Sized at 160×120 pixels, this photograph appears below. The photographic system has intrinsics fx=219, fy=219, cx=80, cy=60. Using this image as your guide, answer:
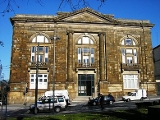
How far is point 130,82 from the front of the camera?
143 ft

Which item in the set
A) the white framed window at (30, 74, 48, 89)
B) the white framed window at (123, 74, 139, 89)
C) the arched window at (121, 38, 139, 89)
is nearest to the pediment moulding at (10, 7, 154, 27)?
the arched window at (121, 38, 139, 89)

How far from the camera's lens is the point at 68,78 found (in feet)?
136

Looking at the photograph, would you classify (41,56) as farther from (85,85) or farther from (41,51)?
(85,85)

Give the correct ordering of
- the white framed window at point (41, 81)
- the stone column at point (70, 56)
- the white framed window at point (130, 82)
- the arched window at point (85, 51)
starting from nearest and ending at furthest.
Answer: the white framed window at point (41, 81) → the stone column at point (70, 56) → the arched window at point (85, 51) → the white framed window at point (130, 82)

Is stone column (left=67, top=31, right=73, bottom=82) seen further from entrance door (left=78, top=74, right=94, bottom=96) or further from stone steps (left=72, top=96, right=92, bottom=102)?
stone steps (left=72, top=96, right=92, bottom=102)

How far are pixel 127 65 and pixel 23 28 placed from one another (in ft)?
71.3

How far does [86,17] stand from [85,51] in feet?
23.0

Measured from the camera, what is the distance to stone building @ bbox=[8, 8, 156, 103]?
4116 centimetres

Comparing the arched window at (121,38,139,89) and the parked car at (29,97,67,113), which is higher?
the arched window at (121,38,139,89)

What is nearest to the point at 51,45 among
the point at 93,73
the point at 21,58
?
the point at 21,58

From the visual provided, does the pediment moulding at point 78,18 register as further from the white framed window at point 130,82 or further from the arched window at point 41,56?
the white framed window at point 130,82

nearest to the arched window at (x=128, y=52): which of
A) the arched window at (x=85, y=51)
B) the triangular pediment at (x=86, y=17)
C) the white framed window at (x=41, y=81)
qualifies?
the triangular pediment at (x=86, y=17)

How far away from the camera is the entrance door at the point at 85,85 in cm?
4244

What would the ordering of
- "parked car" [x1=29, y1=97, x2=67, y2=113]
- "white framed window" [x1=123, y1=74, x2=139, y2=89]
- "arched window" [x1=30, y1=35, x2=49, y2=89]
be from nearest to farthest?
1. "parked car" [x1=29, y1=97, x2=67, y2=113]
2. "arched window" [x1=30, y1=35, x2=49, y2=89]
3. "white framed window" [x1=123, y1=74, x2=139, y2=89]
